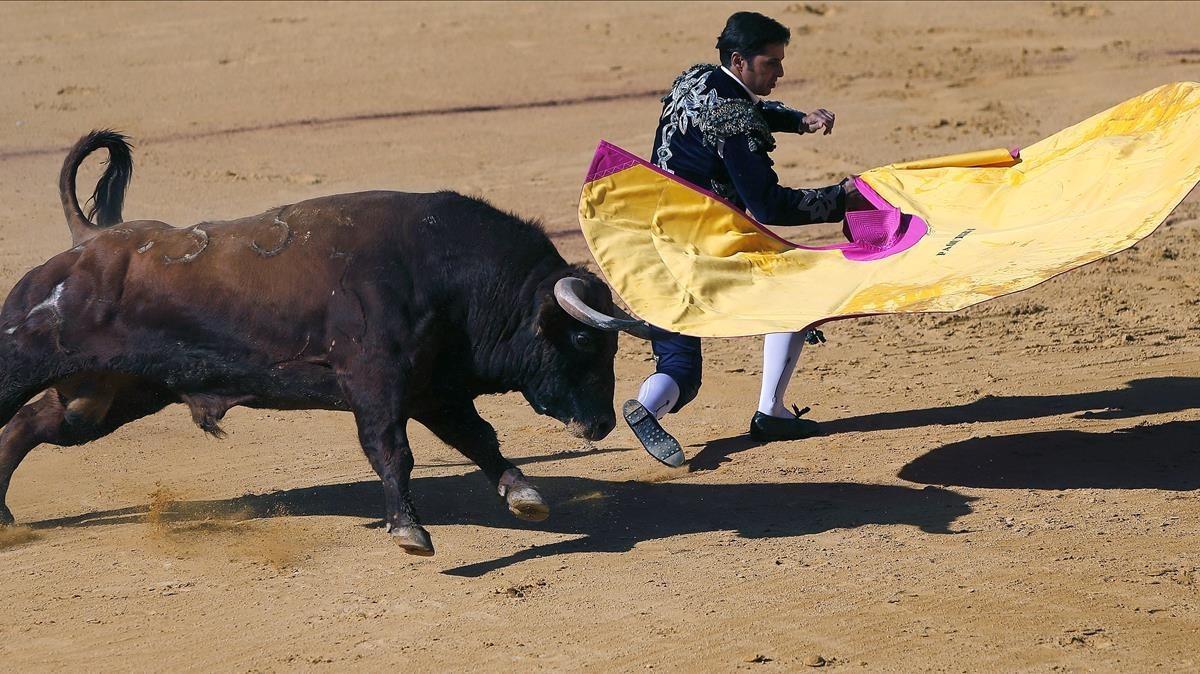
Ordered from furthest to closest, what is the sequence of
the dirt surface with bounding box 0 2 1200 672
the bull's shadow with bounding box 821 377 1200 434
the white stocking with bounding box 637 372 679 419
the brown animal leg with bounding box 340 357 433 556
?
the bull's shadow with bounding box 821 377 1200 434, the white stocking with bounding box 637 372 679 419, the brown animal leg with bounding box 340 357 433 556, the dirt surface with bounding box 0 2 1200 672

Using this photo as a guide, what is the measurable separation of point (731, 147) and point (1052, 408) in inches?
80.4

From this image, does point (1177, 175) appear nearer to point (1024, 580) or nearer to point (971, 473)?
point (971, 473)

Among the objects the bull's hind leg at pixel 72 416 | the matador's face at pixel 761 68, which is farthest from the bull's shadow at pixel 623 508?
the matador's face at pixel 761 68

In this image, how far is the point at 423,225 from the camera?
5832 millimetres

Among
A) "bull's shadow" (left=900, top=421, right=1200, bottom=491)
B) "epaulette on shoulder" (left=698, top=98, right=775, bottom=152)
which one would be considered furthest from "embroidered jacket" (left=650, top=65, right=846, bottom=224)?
"bull's shadow" (left=900, top=421, right=1200, bottom=491)

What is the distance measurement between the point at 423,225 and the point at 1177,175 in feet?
9.31

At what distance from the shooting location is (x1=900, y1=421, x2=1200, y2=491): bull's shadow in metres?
6.19

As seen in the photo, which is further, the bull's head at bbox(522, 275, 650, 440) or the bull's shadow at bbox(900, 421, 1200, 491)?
the bull's shadow at bbox(900, 421, 1200, 491)

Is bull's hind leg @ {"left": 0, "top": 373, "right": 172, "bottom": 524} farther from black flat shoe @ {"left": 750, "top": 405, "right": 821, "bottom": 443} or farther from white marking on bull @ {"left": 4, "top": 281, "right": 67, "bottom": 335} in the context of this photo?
black flat shoe @ {"left": 750, "top": 405, "right": 821, "bottom": 443}

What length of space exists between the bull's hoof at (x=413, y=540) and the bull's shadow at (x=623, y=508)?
0.17 m

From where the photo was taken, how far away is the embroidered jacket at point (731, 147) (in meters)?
6.34

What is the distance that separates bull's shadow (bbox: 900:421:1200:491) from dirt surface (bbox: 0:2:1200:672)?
18mm

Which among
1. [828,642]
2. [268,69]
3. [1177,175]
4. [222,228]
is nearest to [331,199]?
[222,228]

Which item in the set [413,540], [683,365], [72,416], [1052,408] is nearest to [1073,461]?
[1052,408]
